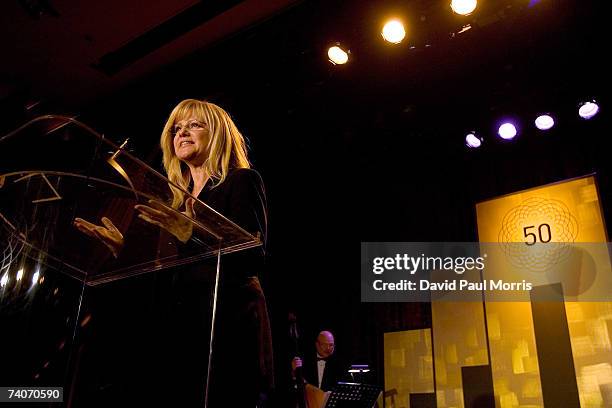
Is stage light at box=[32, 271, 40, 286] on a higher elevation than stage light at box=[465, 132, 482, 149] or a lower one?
lower

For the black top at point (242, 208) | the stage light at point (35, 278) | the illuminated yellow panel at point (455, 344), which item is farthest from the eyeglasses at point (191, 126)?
the illuminated yellow panel at point (455, 344)

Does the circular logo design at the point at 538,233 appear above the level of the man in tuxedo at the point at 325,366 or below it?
above

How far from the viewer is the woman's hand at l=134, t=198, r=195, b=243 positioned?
3.76ft

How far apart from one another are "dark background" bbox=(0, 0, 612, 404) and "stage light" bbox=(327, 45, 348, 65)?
58mm

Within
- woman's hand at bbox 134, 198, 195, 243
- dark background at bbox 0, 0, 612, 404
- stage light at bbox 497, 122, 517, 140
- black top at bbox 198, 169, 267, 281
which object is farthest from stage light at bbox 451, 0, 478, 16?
woman's hand at bbox 134, 198, 195, 243

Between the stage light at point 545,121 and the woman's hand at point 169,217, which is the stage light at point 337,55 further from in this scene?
the woman's hand at point 169,217

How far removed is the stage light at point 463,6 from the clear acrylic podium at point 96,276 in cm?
278

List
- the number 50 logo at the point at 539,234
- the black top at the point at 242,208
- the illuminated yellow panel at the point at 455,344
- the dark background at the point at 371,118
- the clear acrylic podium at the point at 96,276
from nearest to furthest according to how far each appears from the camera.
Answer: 1. the clear acrylic podium at the point at 96,276
2. the black top at the point at 242,208
3. the dark background at the point at 371,118
4. the number 50 logo at the point at 539,234
5. the illuminated yellow panel at the point at 455,344

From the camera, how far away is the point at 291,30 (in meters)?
3.79

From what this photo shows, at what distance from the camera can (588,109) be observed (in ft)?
14.0

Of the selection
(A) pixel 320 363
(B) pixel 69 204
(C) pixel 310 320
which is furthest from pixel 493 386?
(B) pixel 69 204

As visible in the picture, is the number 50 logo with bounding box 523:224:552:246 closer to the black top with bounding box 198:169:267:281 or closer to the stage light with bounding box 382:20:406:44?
the stage light with bounding box 382:20:406:44

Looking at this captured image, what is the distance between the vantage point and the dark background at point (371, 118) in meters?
3.78

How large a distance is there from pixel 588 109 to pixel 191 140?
367 centimetres
